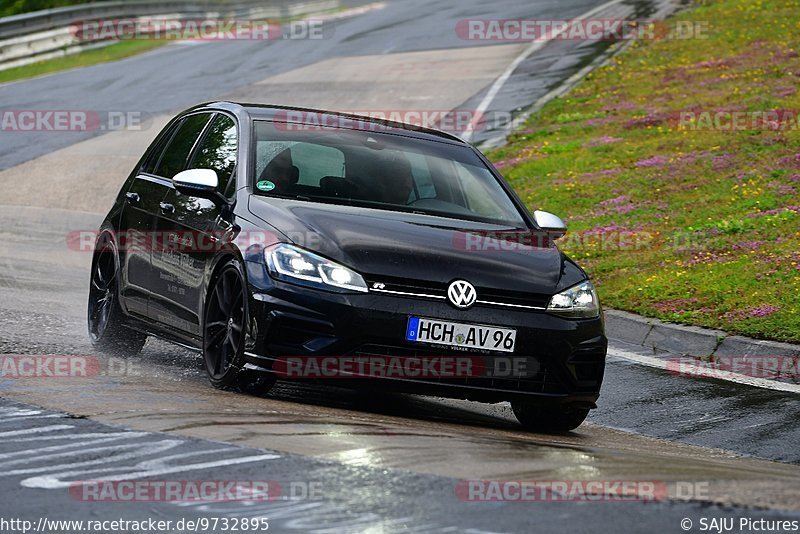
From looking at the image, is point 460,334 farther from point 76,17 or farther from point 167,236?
point 76,17

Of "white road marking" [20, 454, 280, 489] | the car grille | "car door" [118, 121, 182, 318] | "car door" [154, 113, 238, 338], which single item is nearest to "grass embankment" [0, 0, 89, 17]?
"car door" [118, 121, 182, 318]

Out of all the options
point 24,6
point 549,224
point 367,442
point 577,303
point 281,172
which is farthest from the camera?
point 24,6

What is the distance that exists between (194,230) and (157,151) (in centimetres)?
165

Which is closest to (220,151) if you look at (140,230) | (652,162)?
(140,230)

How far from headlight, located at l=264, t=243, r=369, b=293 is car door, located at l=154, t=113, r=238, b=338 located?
680 millimetres

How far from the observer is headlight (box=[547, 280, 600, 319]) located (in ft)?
25.3

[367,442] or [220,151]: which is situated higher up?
[220,151]

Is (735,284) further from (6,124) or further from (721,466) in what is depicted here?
(6,124)

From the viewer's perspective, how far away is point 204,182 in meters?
8.31

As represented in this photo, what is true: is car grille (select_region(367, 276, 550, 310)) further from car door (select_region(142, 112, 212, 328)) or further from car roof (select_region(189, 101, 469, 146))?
car roof (select_region(189, 101, 469, 146))

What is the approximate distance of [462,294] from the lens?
743 centimetres

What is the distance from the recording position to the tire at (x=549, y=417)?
8.12m

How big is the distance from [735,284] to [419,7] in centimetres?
3613

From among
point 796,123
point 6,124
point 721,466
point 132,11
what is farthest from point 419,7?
point 721,466
